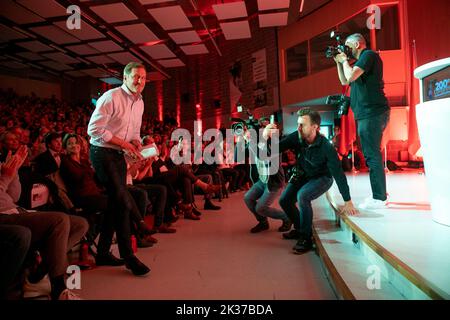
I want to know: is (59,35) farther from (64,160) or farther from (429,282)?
(429,282)

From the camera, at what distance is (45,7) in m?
5.41

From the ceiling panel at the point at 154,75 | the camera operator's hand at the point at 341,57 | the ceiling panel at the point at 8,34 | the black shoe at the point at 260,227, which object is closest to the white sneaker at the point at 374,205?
the black shoe at the point at 260,227

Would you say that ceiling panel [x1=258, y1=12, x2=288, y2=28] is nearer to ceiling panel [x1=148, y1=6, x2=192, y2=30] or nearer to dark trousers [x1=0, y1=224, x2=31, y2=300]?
ceiling panel [x1=148, y1=6, x2=192, y2=30]

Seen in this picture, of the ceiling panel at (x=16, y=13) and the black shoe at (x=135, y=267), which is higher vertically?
the ceiling panel at (x=16, y=13)

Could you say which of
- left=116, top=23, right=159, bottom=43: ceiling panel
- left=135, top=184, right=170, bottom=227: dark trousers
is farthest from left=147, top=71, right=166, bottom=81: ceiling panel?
left=135, top=184, right=170, bottom=227: dark trousers

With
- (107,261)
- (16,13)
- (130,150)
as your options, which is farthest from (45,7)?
(107,261)

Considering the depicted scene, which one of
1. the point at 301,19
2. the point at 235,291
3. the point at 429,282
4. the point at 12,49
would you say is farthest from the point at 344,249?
the point at 12,49

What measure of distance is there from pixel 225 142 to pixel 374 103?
13.9 feet

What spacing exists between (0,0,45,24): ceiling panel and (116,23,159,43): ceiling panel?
151 centimetres

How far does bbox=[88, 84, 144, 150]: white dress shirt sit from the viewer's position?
2.01 metres

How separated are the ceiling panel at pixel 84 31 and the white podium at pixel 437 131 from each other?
6083 mm

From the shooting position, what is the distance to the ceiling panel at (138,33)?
6363 mm

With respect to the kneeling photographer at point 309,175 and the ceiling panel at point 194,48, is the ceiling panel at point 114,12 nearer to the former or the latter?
the ceiling panel at point 194,48

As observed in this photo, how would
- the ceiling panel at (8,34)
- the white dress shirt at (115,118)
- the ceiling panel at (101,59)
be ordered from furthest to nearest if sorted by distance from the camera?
the ceiling panel at (101,59) → the ceiling panel at (8,34) → the white dress shirt at (115,118)
